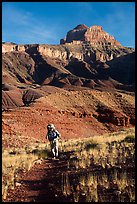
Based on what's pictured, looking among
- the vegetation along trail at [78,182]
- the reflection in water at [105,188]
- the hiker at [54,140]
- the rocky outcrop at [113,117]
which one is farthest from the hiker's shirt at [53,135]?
the rocky outcrop at [113,117]

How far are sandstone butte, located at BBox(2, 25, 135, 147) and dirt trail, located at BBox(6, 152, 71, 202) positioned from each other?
1092 cm

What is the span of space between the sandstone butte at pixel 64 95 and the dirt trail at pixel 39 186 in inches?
430

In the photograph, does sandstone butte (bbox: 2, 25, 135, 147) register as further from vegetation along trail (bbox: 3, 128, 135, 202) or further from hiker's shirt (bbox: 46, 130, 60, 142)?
vegetation along trail (bbox: 3, 128, 135, 202)

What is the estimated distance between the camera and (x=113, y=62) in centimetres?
15712

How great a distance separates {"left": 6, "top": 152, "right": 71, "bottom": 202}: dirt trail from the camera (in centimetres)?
650

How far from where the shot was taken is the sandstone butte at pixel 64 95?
1348 inches

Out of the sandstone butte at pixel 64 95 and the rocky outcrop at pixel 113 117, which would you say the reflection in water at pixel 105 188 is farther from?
the rocky outcrop at pixel 113 117

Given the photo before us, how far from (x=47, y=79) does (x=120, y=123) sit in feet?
345

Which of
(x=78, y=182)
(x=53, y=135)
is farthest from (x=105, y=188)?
(x=53, y=135)

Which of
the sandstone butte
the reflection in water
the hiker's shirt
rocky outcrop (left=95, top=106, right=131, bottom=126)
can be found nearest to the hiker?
the hiker's shirt

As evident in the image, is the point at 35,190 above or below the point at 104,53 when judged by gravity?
below

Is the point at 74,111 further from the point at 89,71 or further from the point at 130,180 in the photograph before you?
the point at 89,71

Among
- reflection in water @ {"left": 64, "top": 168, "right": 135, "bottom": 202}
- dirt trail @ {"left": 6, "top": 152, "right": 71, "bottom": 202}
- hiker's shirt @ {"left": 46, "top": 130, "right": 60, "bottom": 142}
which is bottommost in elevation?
dirt trail @ {"left": 6, "top": 152, "right": 71, "bottom": 202}

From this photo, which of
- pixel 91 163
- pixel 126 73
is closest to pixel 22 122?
pixel 91 163
